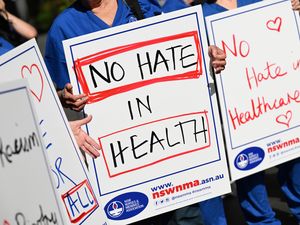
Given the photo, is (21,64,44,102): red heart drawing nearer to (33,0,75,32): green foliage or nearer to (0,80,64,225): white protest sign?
(0,80,64,225): white protest sign

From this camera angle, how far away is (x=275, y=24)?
4.07 meters

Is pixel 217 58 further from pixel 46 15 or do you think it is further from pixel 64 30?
pixel 46 15

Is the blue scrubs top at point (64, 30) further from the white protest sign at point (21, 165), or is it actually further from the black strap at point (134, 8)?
the white protest sign at point (21, 165)

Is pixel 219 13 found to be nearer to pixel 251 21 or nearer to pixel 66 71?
pixel 251 21

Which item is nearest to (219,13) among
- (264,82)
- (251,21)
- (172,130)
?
(251,21)

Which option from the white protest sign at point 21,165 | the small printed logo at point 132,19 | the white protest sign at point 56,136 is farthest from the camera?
the small printed logo at point 132,19

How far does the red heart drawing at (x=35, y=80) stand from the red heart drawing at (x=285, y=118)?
1.51m

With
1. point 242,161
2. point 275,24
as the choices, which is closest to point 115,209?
point 242,161

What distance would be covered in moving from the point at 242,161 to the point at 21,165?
1646 mm

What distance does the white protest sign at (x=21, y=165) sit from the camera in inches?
98.6

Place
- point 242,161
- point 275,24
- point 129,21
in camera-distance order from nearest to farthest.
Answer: point 129,21 < point 242,161 < point 275,24

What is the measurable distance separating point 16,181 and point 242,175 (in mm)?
1687

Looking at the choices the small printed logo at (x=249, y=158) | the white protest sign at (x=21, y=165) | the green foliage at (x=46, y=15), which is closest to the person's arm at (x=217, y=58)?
the small printed logo at (x=249, y=158)

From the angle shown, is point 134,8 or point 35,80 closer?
point 35,80
